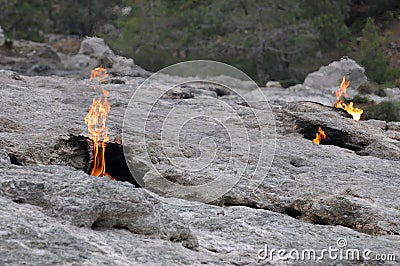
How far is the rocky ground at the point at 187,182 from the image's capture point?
7.11 meters

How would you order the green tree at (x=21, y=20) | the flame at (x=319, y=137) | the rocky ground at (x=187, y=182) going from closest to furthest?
the rocky ground at (x=187, y=182) → the flame at (x=319, y=137) → the green tree at (x=21, y=20)

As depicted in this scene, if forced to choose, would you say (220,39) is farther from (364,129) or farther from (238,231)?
(238,231)

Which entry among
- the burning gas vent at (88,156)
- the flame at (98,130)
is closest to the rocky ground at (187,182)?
the burning gas vent at (88,156)

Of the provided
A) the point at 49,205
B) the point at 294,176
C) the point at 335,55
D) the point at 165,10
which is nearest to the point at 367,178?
the point at 294,176

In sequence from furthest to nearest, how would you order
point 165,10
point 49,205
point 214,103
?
point 165,10 < point 214,103 < point 49,205

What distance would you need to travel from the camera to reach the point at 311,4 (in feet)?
132

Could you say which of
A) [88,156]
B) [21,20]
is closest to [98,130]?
[88,156]

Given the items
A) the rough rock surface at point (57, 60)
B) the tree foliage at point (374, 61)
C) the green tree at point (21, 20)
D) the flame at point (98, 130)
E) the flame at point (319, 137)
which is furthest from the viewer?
the green tree at point (21, 20)

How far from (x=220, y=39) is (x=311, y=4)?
574 centimetres

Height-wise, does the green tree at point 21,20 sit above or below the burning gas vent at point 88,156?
above

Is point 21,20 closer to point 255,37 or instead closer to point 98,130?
point 255,37

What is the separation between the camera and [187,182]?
11.0 meters

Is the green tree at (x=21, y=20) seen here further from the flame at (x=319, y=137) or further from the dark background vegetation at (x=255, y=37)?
the flame at (x=319, y=137)

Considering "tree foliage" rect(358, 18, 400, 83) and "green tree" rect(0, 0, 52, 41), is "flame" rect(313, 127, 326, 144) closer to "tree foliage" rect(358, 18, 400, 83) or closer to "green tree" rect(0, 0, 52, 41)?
"tree foliage" rect(358, 18, 400, 83)
